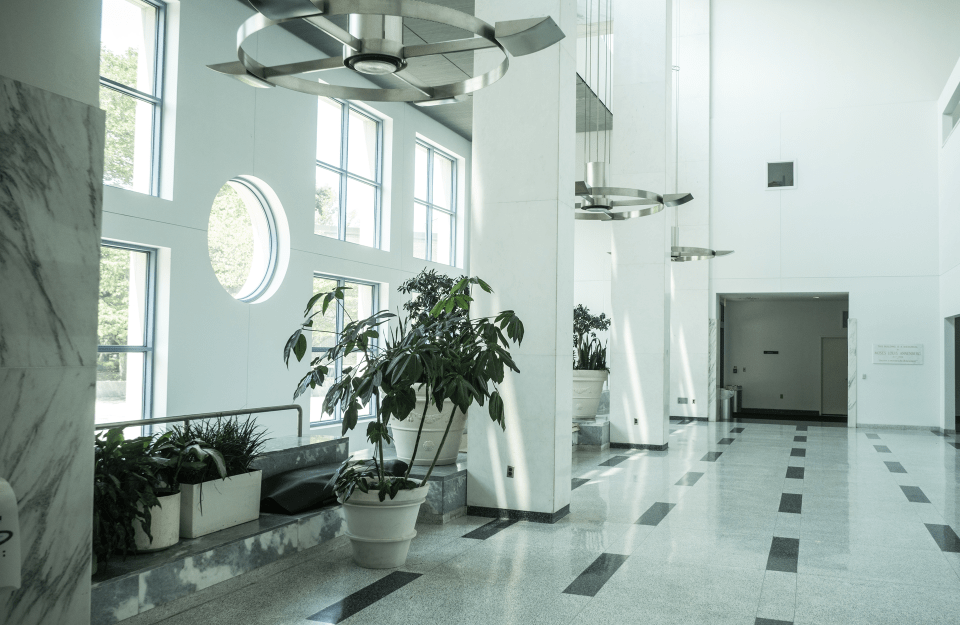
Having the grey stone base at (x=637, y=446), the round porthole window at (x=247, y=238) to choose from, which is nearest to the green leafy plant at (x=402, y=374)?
the round porthole window at (x=247, y=238)

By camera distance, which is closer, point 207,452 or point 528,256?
point 207,452

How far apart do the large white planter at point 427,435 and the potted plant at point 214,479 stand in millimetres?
1578

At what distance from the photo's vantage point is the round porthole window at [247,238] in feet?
32.8

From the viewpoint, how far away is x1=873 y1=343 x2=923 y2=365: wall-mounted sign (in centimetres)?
1494

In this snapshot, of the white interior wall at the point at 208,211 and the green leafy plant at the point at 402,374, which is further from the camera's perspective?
the white interior wall at the point at 208,211

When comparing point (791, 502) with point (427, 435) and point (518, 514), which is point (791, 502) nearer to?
point (518, 514)

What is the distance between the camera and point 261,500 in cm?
490

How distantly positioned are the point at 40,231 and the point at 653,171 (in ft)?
32.1

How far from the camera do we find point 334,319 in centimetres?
1287

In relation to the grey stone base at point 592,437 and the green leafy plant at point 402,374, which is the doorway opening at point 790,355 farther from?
the green leafy plant at point 402,374

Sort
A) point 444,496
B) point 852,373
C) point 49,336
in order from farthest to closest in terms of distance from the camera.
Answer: point 852,373 → point 444,496 → point 49,336

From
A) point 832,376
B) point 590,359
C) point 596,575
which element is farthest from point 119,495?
point 832,376

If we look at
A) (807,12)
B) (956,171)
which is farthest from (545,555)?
(807,12)

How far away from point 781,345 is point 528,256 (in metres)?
16.9
